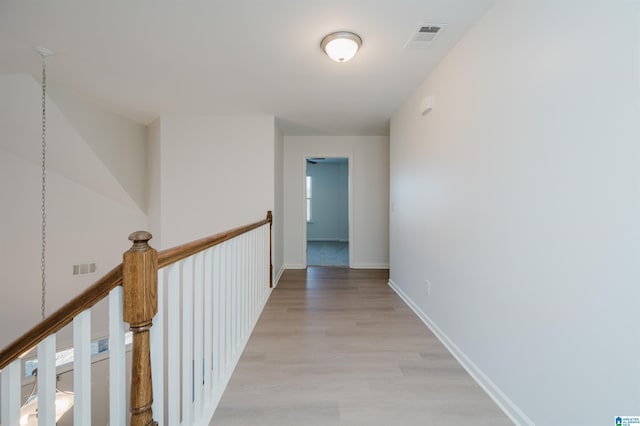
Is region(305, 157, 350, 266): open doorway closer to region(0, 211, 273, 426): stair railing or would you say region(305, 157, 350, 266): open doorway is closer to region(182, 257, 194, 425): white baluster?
region(0, 211, 273, 426): stair railing

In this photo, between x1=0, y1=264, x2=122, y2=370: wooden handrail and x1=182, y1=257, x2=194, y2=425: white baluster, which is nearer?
x1=0, y1=264, x2=122, y2=370: wooden handrail

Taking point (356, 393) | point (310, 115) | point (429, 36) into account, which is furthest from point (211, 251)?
point (310, 115)

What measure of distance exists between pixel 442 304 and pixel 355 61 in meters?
2.15

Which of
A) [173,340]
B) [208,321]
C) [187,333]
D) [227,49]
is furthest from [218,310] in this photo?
[227,49]

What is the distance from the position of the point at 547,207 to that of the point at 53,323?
193 centimetres

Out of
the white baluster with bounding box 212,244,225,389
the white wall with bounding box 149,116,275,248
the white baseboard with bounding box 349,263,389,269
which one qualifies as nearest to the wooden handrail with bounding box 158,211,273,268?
the white baluster with bounding box 212,244,225,389

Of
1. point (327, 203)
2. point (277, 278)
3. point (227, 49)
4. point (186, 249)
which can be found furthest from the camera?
point (327, 203)

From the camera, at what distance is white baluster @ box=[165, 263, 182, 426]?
1.22 m

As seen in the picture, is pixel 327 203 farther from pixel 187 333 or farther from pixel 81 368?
pixel 81 368

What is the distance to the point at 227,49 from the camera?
2.32 metres

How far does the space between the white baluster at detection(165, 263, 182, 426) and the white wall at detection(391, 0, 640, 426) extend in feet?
5.31

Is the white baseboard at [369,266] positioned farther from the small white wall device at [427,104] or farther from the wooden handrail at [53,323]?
the wooden handrail at [53,323]

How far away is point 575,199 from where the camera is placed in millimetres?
1182

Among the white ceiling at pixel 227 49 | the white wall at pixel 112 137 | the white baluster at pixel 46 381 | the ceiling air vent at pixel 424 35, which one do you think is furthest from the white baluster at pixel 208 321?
the white wall at pixel 112 137
